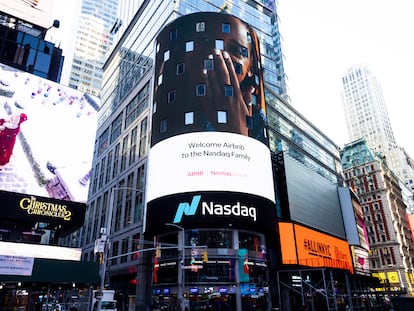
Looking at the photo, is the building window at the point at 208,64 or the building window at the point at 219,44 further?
the building window at the point at 219,44

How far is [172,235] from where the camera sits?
45.2 meters

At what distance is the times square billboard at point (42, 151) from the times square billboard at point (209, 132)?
983 centimetres

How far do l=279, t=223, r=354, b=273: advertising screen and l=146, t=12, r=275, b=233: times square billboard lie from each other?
966 cm

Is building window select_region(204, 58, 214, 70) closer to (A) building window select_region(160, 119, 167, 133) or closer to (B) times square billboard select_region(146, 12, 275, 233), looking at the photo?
(B) times square billboard select_region(146, 12, 275, 233)

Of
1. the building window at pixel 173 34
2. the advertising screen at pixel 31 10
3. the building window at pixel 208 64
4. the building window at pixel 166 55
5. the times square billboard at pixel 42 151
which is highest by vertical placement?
the advertising screen at pixel 31 10

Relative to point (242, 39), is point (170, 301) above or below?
below

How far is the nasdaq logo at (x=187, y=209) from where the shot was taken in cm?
4194

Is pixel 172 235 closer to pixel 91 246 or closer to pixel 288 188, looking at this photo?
pixel 288 188

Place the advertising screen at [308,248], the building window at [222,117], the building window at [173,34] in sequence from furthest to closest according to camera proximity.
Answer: the building window at [173,34]
the advertising screen at [308,248]
the building window at [222,117]

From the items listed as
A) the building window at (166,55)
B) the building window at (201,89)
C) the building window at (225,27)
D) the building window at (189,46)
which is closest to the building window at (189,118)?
the building window at (201,89)

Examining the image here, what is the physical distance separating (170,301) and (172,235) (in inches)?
313

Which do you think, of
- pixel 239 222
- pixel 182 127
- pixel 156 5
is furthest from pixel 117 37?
pixel 239 222

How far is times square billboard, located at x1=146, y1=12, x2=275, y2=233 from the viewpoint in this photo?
43.0 meters

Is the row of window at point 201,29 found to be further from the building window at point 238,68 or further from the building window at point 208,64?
the building window at point 238,68
